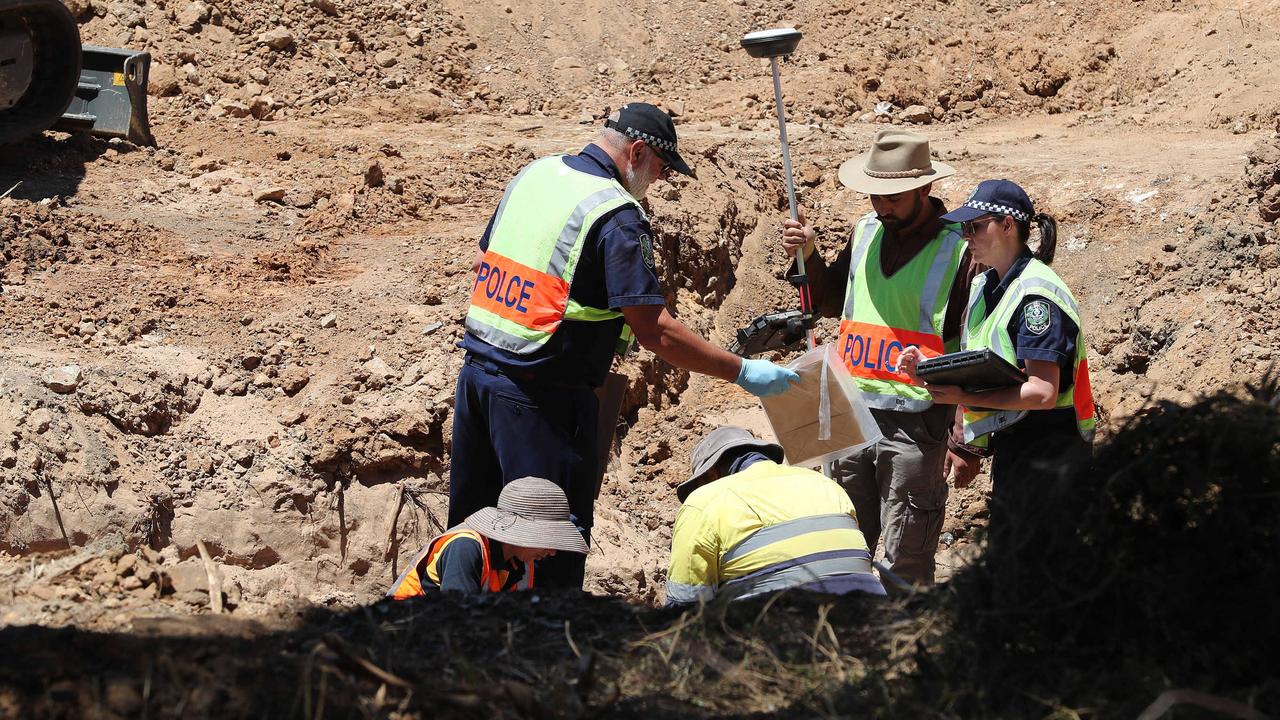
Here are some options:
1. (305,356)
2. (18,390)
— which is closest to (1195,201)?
(305,356)

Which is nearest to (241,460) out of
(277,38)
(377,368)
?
(377,368)

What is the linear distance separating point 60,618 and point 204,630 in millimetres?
573

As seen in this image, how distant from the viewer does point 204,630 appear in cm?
273

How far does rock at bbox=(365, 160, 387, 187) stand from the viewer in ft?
26.6

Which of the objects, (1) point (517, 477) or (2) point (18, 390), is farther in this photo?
(2) point (18, 390)

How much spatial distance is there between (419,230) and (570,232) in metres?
3.98

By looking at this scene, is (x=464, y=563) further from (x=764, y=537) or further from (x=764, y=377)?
(x=764, y=377)

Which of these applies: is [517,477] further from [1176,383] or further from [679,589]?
[1176,383]

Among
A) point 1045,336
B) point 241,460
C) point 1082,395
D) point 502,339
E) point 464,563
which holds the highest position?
point 1045,336

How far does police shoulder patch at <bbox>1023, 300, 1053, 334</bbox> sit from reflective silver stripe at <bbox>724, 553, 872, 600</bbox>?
928 millimetres

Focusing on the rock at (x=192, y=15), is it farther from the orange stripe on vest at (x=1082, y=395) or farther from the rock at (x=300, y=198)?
the orange stripe on vest at (x=1082, y=395)

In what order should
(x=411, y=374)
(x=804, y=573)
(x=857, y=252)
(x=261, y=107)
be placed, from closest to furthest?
(x=804, y=573) → (x=857, y=252) → (x=411, y=374) → (x=261, y=107)

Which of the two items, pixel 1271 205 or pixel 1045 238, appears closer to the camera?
pixel 1045 238

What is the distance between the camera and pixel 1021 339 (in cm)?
395
